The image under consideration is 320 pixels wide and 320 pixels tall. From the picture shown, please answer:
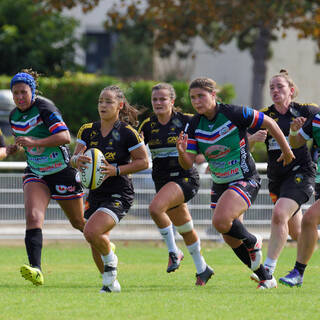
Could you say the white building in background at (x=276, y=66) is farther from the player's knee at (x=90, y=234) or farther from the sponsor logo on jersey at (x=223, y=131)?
the player's knee at (x=90, y=234)

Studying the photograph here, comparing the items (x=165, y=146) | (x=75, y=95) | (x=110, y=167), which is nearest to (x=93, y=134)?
(x=110, y=167)

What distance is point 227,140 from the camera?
8.43 meters

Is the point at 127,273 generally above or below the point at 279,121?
below

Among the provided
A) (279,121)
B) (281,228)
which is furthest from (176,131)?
(281,228)

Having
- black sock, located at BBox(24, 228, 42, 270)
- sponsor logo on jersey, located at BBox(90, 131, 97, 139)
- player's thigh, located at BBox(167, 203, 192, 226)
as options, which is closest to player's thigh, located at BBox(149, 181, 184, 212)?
player's thigh, located at BBox(167, 203, 192, 226)

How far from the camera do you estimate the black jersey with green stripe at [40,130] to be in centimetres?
887

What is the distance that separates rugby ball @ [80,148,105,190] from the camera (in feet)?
26.8

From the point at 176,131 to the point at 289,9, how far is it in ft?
38.8

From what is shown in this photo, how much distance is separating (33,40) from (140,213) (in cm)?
1763

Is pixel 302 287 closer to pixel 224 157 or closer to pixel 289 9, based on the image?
pixel 224 157

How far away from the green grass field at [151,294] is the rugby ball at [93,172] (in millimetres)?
993

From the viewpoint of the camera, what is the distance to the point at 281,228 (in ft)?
28.3

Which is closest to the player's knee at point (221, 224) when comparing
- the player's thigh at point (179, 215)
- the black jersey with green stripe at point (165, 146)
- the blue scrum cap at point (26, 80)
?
the player's thigh at point (179, 215)

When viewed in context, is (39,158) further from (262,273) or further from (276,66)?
(276,66)
